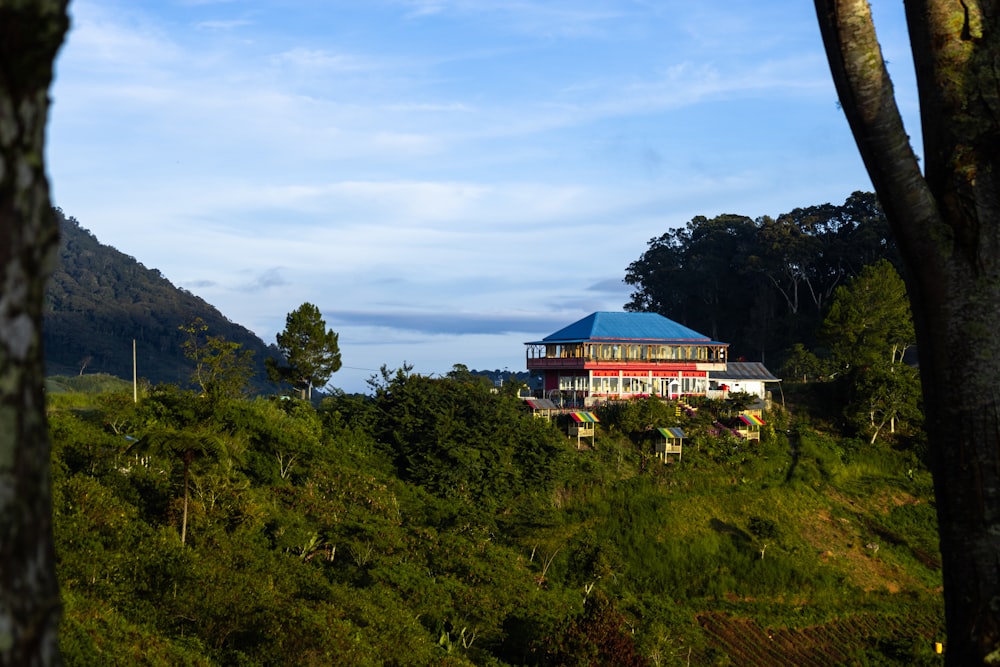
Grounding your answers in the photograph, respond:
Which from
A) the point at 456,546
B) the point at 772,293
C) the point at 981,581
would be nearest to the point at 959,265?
the point at 981,581

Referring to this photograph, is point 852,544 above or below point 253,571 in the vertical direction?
below

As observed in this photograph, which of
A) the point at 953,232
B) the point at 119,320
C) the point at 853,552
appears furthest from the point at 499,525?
the point at 119,320

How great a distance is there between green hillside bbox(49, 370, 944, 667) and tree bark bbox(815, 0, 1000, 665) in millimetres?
10876

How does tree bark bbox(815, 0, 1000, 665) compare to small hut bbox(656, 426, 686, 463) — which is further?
small hut bbox(656, 426, 686, 463)

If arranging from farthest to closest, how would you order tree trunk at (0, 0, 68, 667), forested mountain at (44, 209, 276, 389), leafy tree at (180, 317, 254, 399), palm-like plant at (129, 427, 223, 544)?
forested mountain at (44, 209, 276, 389) → leafy tree at (180, 317, 254, 399) → palm-like plant at (129, 427, 223, 544) → tree trunk at (0, 0, 68, 667)

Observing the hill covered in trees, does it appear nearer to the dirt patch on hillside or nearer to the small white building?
the dirt patch on hillside

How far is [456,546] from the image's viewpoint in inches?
979

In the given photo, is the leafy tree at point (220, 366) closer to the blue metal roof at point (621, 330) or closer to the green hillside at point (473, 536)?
the green hillside at point (473, 536)

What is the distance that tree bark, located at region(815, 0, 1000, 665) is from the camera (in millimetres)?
3980

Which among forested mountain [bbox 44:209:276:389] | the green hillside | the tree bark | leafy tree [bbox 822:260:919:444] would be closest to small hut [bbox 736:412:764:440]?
the green hillside

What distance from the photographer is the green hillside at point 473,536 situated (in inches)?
643

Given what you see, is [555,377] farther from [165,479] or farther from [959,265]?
[959,265]

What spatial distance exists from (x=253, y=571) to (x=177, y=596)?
3.08 metres

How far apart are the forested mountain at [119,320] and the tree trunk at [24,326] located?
103924 mm
